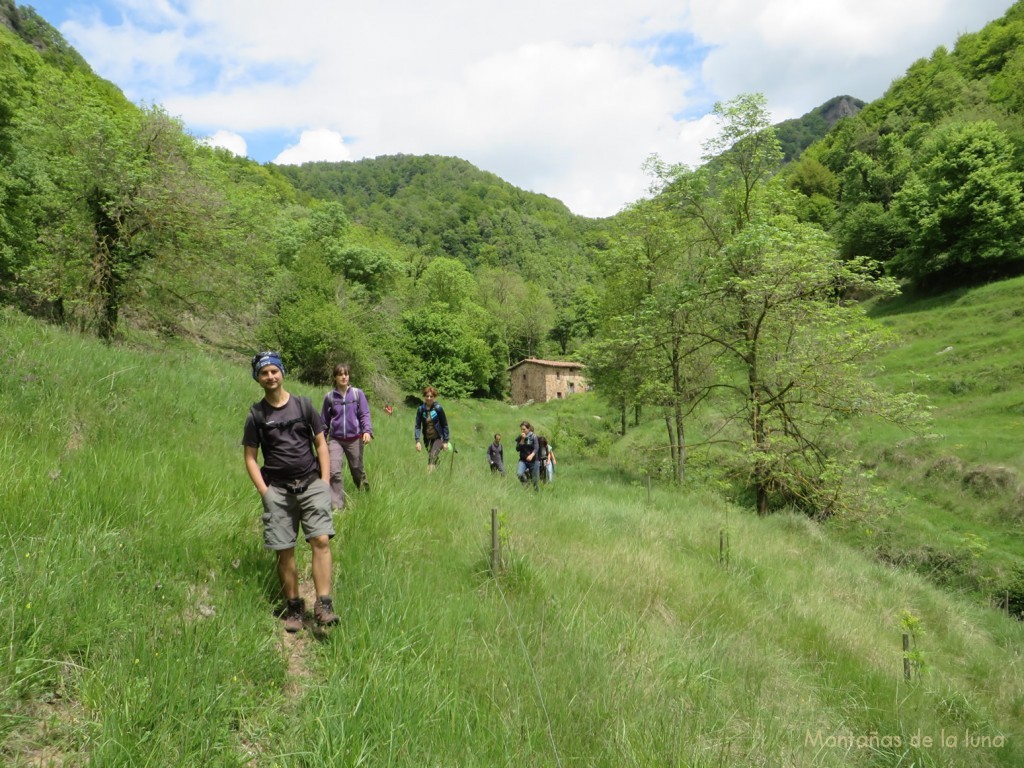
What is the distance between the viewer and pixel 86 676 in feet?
7.50

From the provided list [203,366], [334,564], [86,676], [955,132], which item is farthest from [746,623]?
[955,132]

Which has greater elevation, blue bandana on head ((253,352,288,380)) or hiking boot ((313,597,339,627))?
blue bandana on head ((253,352,288,380))

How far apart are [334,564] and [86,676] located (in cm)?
176

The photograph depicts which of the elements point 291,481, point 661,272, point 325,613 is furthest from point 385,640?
point 661,272

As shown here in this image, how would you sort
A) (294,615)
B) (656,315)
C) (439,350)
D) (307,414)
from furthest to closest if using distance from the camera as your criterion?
Result: 1. (439,350)
2. (656,315)
3. (307,414)
4. (294,615)

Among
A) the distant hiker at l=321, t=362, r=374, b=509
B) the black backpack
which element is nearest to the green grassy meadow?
the distant hiker at l=321, t=362, r=374, b=509

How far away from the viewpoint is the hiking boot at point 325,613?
3162 mm

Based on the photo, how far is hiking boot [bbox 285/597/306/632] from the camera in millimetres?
3242

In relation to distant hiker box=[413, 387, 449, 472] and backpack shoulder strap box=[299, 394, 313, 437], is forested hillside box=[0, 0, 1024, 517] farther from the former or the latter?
backpack shoulder strap box=[299, 394, 313, 437]

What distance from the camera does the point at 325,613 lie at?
319 cm

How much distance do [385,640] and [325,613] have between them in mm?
434

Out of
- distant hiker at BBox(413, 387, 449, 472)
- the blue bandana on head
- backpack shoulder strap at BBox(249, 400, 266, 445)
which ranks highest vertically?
the blue bandana on head

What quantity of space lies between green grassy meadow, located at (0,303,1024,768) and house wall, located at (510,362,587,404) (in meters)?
48.8

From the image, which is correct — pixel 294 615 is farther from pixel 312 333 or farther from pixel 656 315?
pixel 312 333
